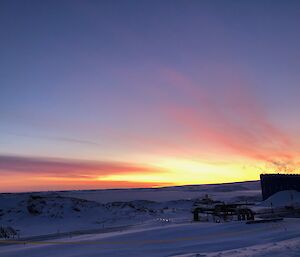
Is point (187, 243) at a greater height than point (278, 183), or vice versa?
point (278, 183)

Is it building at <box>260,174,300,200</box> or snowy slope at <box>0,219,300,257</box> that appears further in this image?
building at <box>260,174,300,200</box>

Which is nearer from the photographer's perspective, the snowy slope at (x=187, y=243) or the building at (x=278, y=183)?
the snowy slope at (x=187, y=243)

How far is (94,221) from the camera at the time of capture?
3406 centimetres

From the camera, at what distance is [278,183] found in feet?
156

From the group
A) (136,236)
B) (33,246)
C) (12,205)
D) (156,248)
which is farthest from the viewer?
(12,205)

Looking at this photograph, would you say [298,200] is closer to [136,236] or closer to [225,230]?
[225,230]

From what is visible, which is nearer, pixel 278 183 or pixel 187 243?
pixel 187 243

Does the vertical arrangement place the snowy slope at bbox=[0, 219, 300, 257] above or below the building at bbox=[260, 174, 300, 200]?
below

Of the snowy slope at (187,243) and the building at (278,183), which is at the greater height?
the building at (278,183)

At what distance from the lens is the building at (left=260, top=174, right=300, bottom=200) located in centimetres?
4603

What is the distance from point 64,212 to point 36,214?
2427 millimetres

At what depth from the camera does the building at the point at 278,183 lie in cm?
4603

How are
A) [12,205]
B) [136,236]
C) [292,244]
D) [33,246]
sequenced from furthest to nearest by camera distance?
[12,205]
[136,236]
[33,246]
[292,244]

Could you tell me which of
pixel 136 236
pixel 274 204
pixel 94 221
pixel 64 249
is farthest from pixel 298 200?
pixel 64 249
